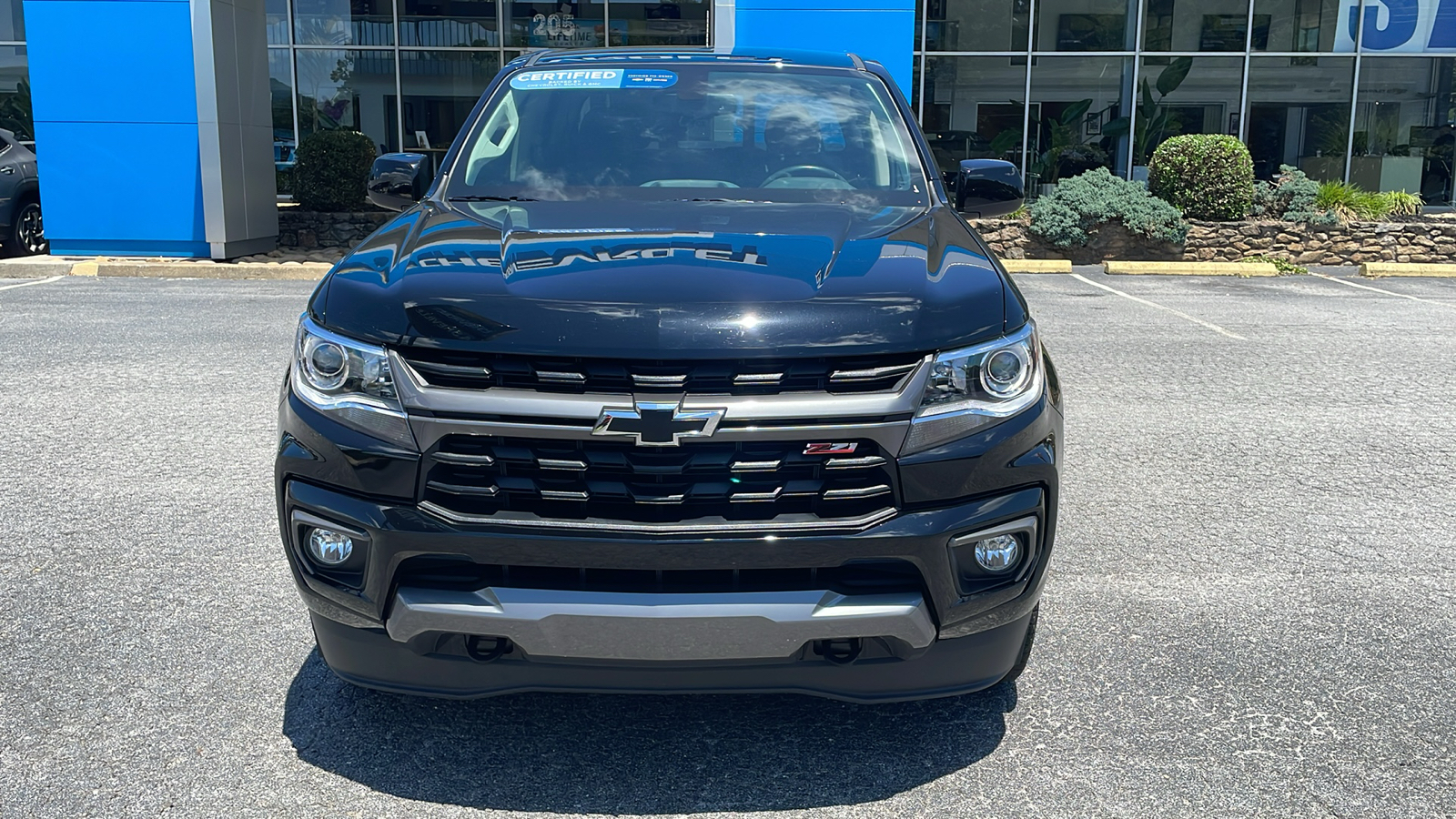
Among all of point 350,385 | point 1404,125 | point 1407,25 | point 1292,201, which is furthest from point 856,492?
point 1407,25

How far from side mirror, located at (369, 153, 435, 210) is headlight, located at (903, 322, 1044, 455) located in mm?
2363

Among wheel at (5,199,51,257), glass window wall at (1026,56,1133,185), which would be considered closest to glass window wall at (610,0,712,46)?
glass window wall at (1026,56,1133,185)

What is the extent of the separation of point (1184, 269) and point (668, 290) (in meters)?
13.9

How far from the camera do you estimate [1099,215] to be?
15578 millimetres

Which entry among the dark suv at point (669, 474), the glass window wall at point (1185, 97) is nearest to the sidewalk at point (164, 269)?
the dark suv at point (669, 474)

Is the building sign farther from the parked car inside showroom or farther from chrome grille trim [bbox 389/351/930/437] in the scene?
chrome grille trim [bbox 389/351/930/437]

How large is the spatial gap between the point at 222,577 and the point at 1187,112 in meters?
20.6

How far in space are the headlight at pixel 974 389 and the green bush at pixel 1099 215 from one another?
13.5 m

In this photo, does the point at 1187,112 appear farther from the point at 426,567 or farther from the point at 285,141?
the point at 426,567

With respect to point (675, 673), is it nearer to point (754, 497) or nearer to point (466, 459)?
point (754, 497)

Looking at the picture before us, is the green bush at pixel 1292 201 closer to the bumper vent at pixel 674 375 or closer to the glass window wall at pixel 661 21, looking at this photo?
the glass window wall at pixel 661 21

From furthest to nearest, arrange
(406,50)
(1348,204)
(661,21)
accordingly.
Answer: (406,50) → (661,21) → (1348,204)

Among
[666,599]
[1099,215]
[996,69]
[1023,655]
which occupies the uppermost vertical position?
[996,69]

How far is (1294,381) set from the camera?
812 cm
